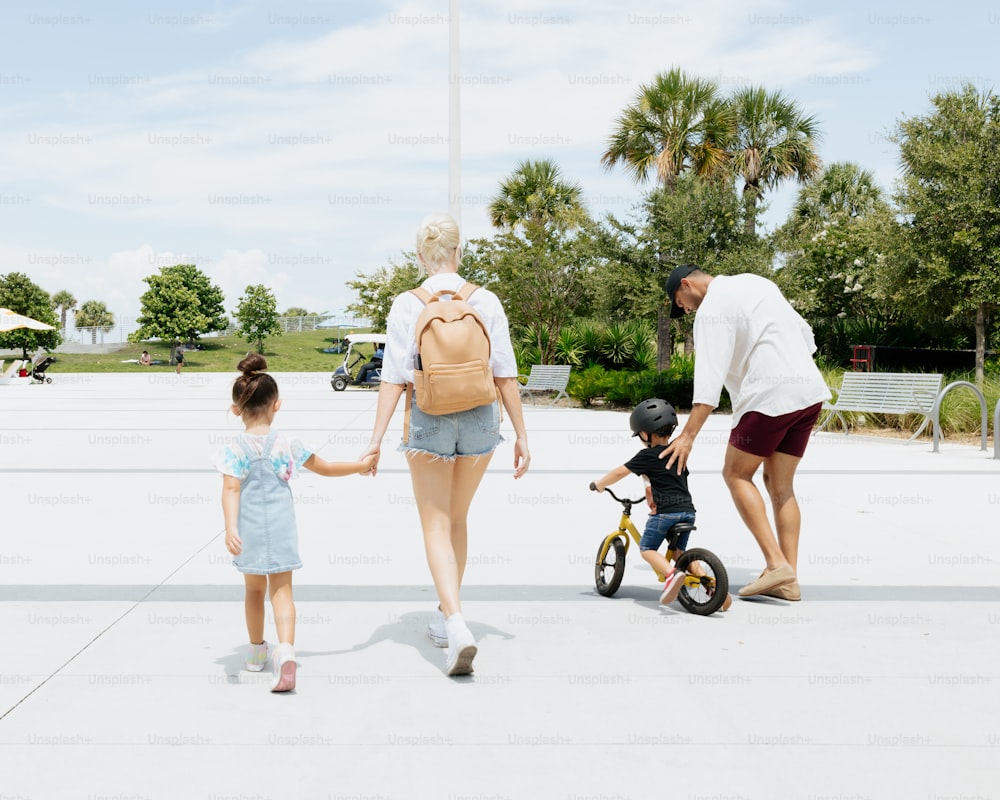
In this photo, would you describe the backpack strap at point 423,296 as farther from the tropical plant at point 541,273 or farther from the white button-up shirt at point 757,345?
the tropical plant at point 541,273

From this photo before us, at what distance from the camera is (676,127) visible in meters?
26.1

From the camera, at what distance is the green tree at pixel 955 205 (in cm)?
1650

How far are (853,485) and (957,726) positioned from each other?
6082 mm

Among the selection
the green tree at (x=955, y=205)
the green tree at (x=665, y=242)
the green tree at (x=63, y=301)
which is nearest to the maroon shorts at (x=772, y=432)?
the green tree at (x=955, y=205)

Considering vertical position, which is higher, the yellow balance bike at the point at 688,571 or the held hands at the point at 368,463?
the held hands at the point at 368,463

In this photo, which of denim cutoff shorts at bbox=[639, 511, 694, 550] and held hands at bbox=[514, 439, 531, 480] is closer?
held hands at bbox=[514, 439, 531, 480]

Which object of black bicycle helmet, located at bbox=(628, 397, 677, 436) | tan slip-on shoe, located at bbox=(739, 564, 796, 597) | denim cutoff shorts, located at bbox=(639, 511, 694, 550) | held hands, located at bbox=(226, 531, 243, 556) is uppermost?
black bicycle helmet, located at bbox=(628, 397, 677, 436)

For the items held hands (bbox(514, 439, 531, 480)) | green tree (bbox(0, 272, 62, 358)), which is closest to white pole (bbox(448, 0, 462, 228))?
held hands (bbox(514, 439, 531, 480))

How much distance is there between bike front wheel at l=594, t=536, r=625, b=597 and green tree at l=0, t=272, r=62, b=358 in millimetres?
66089

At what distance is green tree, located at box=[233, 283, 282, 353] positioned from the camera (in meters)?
72.7

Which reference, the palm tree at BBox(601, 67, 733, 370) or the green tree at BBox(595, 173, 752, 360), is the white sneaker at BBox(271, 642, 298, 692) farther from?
the palm tree at BBox(601, 67, 733, 370)

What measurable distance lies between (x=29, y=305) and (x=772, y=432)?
7334cm

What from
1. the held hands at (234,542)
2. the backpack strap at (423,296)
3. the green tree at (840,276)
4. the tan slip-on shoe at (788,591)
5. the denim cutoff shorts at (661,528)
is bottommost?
the tan slip-on shoe at (788,591)

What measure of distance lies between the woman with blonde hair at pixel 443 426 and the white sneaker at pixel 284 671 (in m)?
0.58
